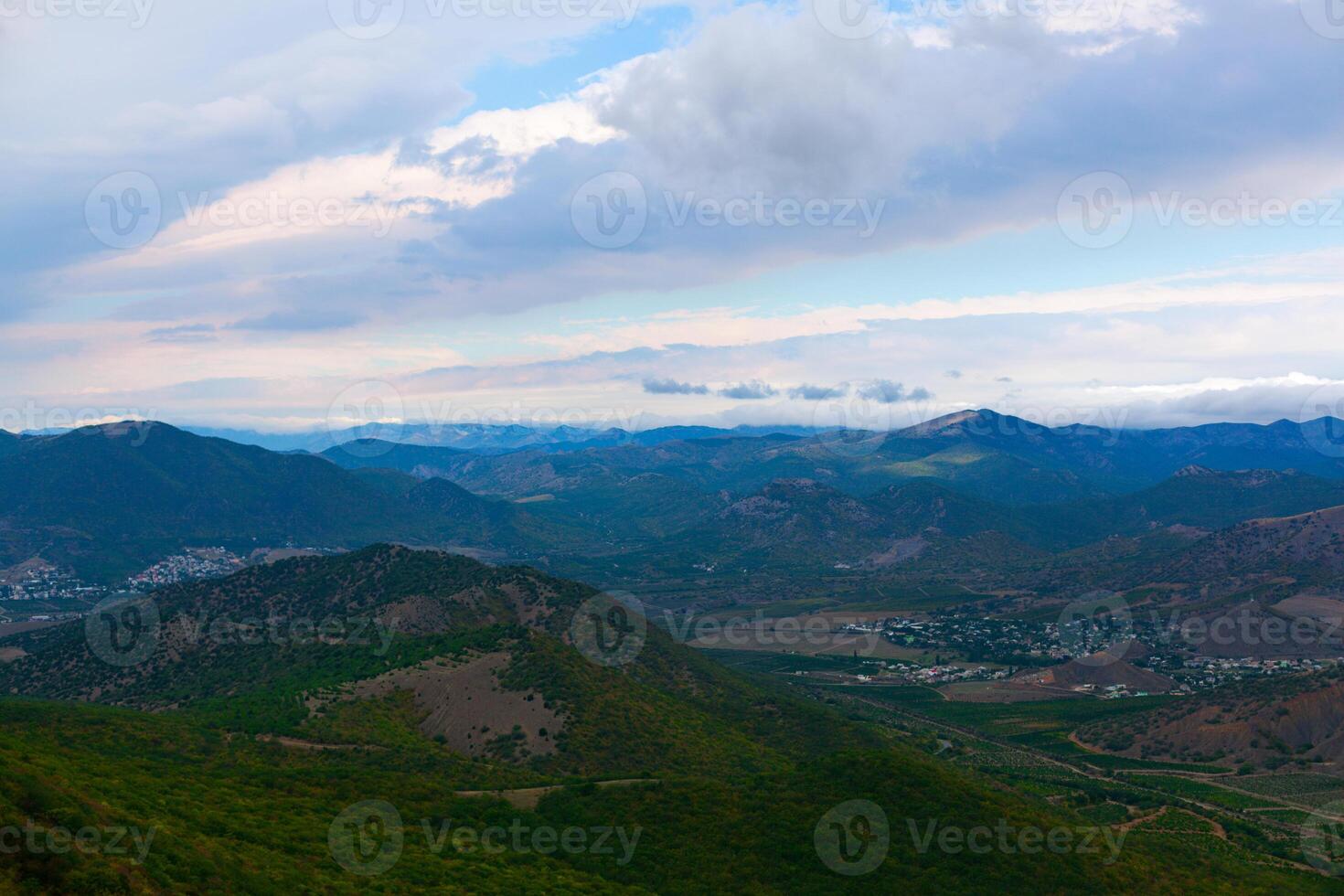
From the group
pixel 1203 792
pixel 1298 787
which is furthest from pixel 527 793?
pixel 1298 787

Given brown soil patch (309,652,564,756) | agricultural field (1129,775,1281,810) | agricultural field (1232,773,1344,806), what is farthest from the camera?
agricultural field (1232,773,1344,806)

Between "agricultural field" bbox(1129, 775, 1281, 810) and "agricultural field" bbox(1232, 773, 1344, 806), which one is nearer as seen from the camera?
"agricultural field" bbox(1129, 775, 1281, 810)

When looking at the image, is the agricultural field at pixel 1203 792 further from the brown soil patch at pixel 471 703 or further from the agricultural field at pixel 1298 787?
the brown soil patch at pixel 471 703

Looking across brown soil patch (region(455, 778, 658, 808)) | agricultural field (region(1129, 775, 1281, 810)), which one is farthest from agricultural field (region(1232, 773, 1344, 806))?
brown soil patch (region(455, 778, 658, 808))

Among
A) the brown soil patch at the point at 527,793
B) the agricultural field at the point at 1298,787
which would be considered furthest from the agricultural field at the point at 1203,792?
the brown soil patch at the point at 527,793

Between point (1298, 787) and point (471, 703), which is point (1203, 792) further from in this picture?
point (471, 703)

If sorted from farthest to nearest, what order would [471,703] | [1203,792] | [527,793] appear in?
1. [1203,792]
2. [471,703]
3. [527,793]

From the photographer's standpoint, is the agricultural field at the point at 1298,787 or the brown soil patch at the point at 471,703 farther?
the agricultural field at the point at 1298,787

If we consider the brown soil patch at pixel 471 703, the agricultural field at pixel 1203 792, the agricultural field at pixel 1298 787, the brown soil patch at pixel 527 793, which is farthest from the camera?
the agricultural field at pixel 1298 787

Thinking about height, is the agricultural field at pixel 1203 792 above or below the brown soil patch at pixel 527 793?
below

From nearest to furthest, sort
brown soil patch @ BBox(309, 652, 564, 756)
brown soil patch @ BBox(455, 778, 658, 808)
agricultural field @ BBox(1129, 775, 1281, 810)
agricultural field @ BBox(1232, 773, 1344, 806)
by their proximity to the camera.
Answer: brown soil patch @ BBox(455, 778, 658, 808), brown soil patch @ BBox(309, 652, 564, 756), agricultural field @ BBox(1129, 775, 1281, 810), agricultural field @ BBox(1232, 773, 1344, 806)

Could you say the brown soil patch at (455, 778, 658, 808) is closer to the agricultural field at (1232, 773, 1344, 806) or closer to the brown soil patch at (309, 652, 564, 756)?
the brown soil patch at (309, 652, 564, 756)
